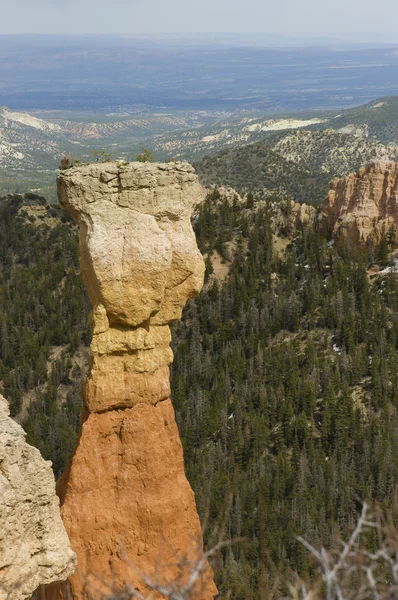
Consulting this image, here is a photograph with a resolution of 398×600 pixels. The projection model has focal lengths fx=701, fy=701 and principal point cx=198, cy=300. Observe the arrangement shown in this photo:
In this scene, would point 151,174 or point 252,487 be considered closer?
point 151,174

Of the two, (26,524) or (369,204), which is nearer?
(26,524)

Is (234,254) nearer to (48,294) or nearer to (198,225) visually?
(198,225)

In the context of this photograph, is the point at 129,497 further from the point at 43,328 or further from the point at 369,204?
the point at 369,204

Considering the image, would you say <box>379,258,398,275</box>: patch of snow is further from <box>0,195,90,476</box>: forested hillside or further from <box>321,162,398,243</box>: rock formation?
<box>0,195,90,476</box>: forested hillside

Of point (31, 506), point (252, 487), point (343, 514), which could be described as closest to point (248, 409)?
point (252, 487)

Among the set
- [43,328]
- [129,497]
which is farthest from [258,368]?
[129,497]
